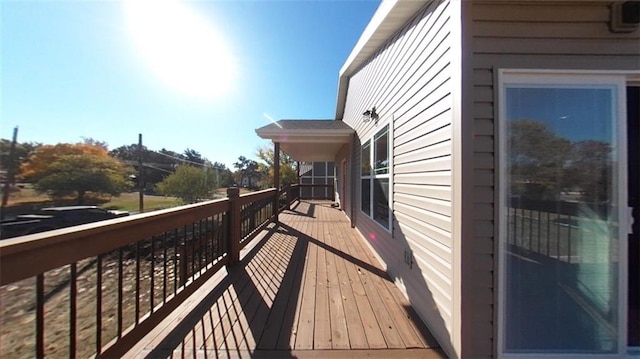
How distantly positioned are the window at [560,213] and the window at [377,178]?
1.58m

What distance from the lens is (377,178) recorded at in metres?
3.89

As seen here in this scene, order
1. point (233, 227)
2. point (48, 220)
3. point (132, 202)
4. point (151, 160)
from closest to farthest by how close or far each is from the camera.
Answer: point (233, 227), point (48, 220), point (132, 202), point (151, 160)

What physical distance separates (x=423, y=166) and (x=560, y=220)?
3.13 feet

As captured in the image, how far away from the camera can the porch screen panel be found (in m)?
1.67

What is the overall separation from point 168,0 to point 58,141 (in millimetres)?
26964

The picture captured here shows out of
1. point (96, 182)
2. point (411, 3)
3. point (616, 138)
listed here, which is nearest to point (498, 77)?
point (616, 138)

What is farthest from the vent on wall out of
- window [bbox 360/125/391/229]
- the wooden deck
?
the wooden deck

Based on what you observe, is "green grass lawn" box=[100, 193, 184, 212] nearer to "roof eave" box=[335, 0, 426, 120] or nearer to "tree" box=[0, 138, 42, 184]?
"tree" box=[0, 138, 42, 184]

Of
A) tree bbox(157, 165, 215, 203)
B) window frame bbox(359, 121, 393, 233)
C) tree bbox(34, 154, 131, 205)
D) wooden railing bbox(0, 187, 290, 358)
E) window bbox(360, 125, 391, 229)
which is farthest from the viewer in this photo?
tree bbox(34, 154, 131, 205)

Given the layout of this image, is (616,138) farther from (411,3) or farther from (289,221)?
(289,221)

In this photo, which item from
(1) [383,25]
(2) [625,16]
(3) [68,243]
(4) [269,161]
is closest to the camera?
(3) [68,243]

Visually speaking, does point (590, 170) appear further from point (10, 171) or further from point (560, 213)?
point (10, 171)

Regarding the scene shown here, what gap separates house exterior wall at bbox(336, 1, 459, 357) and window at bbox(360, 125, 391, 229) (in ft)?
0.74

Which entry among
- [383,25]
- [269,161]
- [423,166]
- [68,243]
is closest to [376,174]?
[423,166]
